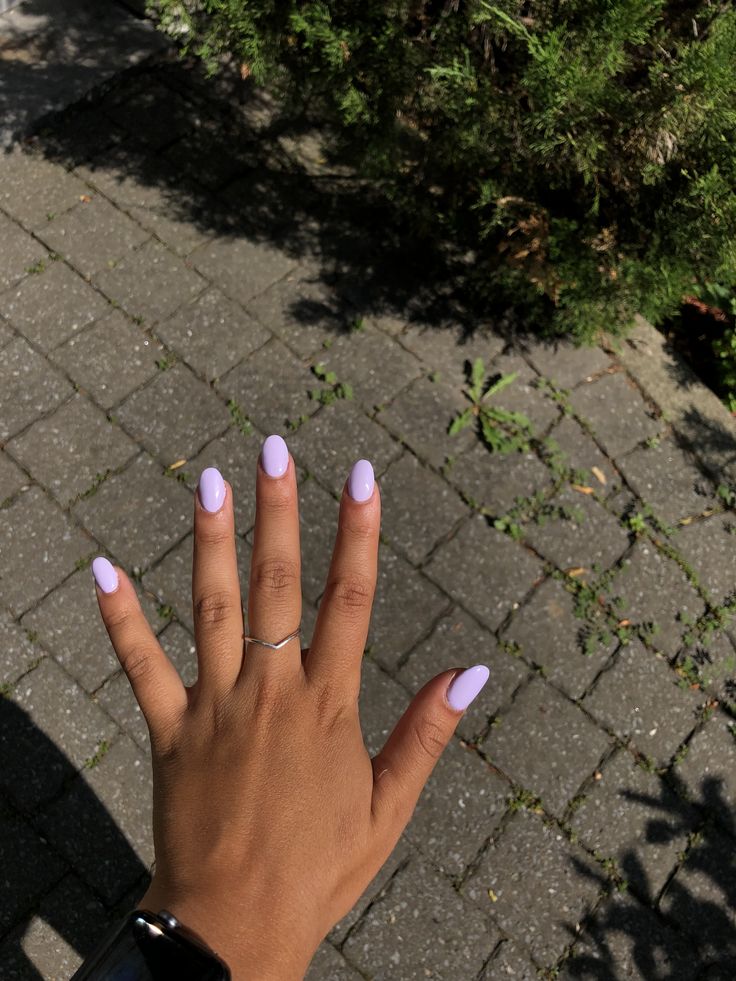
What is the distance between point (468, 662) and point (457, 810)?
62 cm

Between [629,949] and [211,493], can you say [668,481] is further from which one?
[211,493]

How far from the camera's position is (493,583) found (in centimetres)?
400

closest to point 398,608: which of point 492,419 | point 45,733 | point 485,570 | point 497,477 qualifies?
point 485,570

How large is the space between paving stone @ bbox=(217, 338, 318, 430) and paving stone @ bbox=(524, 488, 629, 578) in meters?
1.26

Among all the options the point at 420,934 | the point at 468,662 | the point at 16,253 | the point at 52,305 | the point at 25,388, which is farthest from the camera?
the point at 16,253

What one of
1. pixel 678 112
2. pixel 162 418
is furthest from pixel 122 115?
pixel 678 112

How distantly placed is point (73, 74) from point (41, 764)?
3.84 metres

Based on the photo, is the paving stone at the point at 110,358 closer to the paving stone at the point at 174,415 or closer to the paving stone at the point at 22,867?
the paving stone at the point at 174,415

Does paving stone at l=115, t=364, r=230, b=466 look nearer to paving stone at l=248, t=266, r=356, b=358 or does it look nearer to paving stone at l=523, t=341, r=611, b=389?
paving stone at l=248, t=266, r=356, b=358

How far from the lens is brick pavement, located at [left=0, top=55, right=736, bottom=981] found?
3352 mm

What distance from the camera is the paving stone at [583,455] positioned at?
4.29 meters

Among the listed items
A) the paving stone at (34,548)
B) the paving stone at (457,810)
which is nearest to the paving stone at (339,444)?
the paving stone at (34,548)

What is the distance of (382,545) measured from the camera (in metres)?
4.01

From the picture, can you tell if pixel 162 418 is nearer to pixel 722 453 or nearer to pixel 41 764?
pixel 41 764
